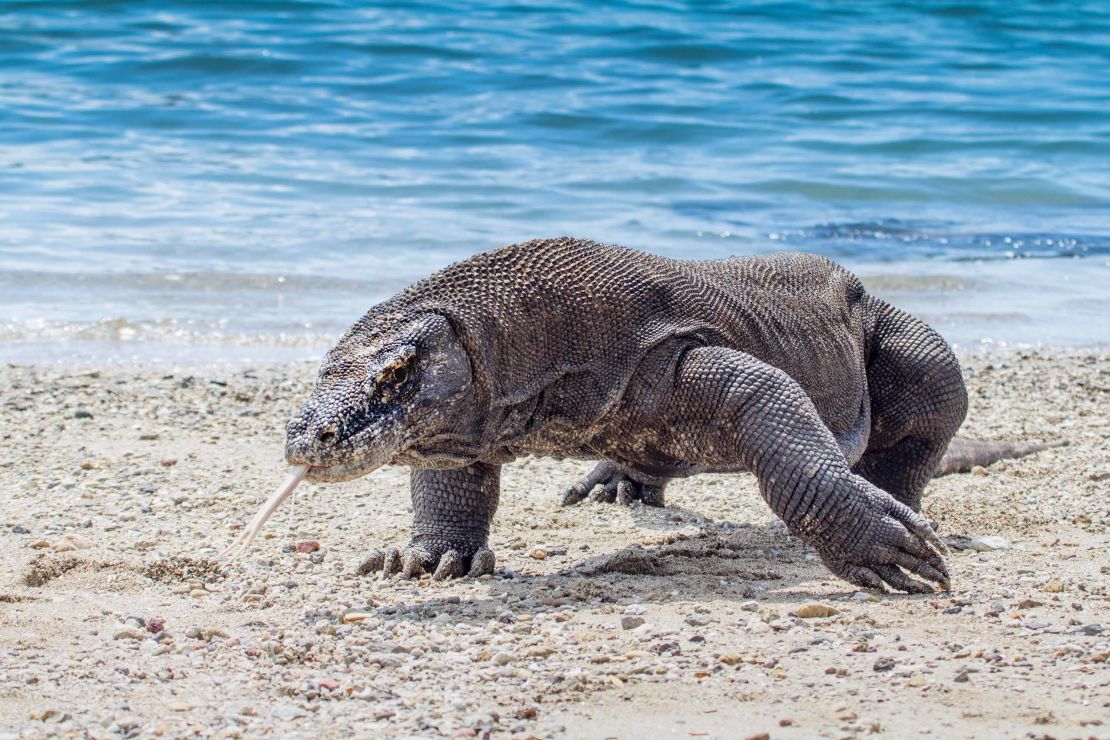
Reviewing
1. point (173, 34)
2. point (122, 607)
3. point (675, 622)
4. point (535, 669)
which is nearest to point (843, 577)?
point (675, 622)

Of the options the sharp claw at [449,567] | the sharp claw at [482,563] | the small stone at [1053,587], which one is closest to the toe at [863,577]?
the small stone at [1053,587]

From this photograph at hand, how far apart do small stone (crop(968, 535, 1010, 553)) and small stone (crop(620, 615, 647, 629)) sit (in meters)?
2.05

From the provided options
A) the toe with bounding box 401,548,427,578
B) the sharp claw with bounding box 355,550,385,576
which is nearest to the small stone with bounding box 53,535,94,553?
the sharp claw with bounding box 355,550,385,576

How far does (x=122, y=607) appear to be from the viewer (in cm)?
573

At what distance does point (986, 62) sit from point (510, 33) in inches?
419

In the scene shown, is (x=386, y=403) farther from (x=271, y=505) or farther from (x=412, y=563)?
(x=412, y=563)

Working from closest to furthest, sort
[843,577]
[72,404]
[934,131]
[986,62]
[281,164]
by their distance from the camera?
[843,577] < [72,404] < [281,164] < [934,131] < [986,62]

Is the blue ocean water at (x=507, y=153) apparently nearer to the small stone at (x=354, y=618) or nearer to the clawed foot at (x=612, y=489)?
the clawed foot at (x=612, y=489)

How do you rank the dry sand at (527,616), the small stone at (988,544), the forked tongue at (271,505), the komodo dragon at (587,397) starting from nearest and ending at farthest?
the dry sand at (527,616)
the forked tongue at (271,505)
the komodo dragon at (587,397)
the small stone at (988,544)

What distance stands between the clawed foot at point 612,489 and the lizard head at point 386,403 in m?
2.48

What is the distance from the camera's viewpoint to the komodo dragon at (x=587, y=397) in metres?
5.49

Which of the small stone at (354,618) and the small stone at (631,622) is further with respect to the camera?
the small stone at (354,618)

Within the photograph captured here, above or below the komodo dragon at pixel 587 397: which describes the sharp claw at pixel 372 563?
below

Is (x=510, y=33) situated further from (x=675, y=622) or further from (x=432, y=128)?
(x=675, y=622)
